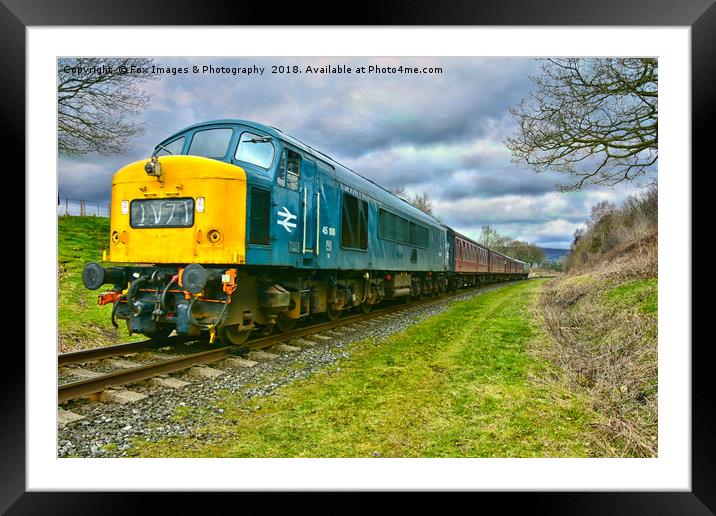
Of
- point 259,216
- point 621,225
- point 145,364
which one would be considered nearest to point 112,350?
point 145,364

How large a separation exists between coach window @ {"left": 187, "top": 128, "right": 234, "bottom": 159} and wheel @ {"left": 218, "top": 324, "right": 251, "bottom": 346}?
2598mm

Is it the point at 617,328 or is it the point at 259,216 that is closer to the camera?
the point at 617,328

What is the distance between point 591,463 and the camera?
13.4 ft

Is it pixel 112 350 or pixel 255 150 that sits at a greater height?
pixel 255 150

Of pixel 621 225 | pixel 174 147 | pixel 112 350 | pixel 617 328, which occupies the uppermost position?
pixel 174 147

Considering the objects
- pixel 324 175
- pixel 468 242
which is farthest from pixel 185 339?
pixel 468 242

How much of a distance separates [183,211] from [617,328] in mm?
6214

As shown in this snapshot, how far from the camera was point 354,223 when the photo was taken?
9.73 meters

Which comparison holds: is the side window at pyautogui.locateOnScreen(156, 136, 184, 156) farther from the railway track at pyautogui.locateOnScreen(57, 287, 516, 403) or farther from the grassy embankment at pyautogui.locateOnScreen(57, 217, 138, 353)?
the railway track at pyautogui.locateOnScreen(57, 287, 516, 403)

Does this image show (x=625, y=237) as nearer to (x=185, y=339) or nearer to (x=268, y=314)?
(x=268, y=314)

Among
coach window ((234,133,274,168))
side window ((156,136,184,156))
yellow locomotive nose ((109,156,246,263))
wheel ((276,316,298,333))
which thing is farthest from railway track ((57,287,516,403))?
side window ((156,136,184,156))
